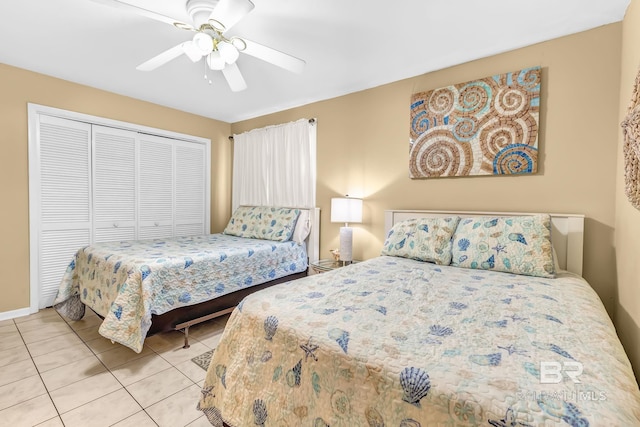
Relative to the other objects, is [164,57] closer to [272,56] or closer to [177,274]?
[272,56]

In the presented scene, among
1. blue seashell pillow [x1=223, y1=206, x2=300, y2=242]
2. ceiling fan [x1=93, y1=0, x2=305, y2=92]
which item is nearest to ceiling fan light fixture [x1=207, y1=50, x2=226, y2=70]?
ceiling fan [x1=93, y1=0, x2=305, y2=92]

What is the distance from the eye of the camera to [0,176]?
2.72 metres

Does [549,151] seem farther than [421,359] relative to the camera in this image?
Yes

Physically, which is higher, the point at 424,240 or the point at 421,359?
the point at 424,240

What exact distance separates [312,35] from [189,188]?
284 cm

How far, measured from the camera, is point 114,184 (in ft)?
11.2

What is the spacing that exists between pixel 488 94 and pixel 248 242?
2.67 m

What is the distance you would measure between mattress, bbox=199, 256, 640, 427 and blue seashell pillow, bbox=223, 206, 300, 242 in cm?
186

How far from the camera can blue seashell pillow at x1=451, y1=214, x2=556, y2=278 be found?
181cm

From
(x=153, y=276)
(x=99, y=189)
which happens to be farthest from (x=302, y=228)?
(x=99, y=189)

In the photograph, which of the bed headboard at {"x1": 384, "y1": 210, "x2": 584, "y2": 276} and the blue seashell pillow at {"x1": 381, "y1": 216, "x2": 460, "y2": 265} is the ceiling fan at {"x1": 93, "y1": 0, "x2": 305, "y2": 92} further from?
the bed headboard at {"x1": 384, "y1": 210, "x2": 584, "y2": 276}

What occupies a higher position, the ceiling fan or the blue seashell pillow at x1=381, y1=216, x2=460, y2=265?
the ceiling fan

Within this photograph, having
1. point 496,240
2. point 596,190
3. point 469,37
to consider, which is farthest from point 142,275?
point 596,190

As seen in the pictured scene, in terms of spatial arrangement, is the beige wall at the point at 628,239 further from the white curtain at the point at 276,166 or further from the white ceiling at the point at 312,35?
the white curtain at the point at 276,166
